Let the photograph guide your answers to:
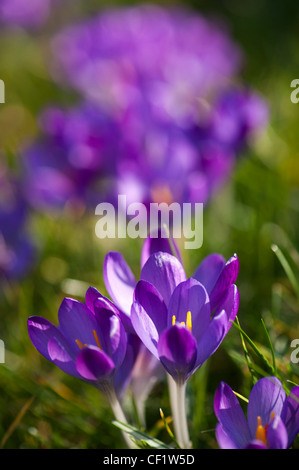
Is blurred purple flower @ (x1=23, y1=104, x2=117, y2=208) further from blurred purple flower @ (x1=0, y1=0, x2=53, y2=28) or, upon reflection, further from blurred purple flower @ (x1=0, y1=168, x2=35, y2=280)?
blurred purple flower @ (x1=0, y1=0, x2=53, y2=28)

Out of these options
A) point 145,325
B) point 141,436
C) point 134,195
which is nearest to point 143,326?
point 145,325

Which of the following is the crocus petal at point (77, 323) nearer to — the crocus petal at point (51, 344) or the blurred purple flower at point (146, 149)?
the crocus petal at point (51, 344)

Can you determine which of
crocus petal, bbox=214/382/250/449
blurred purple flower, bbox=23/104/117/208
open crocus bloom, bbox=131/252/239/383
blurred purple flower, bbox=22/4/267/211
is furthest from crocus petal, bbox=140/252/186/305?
blurred purple flower, bbox=23/104/117/208

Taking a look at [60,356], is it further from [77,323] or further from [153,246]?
[153,246]

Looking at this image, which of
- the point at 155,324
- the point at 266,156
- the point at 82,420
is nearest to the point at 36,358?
the point at 82,420

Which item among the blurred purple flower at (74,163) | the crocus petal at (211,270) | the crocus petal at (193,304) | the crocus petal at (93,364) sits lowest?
the crocus petal at (93,364)

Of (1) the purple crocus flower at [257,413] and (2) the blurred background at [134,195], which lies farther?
(2) the blurred background at [134,195]

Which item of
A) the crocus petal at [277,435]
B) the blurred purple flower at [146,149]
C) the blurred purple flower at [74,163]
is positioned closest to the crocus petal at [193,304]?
the crocus petal at [277,435]
